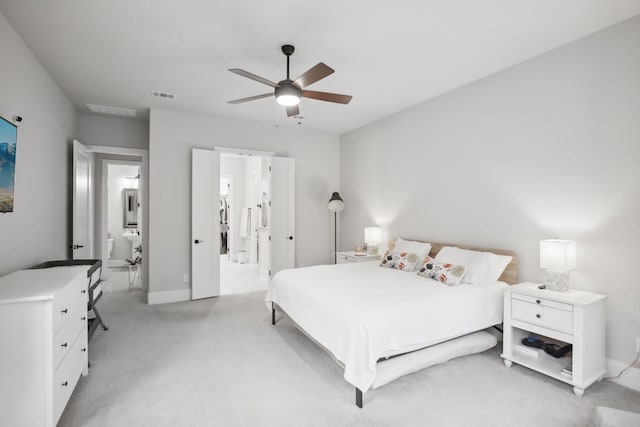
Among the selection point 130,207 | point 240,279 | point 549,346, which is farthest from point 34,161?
point 130,207

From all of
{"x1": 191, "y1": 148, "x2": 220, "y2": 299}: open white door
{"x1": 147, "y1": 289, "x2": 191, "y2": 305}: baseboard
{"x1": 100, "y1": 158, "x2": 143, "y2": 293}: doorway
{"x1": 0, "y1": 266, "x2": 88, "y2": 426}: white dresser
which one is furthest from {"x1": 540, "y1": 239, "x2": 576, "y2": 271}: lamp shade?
{"x1": 100, "y1": 158, "x2": 143, "y2": 293}: doorway

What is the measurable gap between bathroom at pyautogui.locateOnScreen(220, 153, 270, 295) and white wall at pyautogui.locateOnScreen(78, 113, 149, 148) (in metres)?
2.00

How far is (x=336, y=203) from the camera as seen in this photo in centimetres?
573

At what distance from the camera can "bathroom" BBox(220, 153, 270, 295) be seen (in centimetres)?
678

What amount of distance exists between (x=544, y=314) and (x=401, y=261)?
5.35 ft

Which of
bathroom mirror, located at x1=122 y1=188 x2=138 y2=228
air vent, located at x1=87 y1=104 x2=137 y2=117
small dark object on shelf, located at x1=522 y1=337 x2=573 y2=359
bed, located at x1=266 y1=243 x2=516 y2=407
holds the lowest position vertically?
small dark object on shelf, located at x1=522 y1=337 x2=573 y2=359

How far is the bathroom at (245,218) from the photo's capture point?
6.78m

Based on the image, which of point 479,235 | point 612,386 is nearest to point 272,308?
point 479,235

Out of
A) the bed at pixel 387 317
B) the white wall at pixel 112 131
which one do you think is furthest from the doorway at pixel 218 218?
the bed at pixel 387 317

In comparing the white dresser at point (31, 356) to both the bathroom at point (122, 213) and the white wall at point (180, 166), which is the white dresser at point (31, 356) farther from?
the bathroom at point (122, 213)

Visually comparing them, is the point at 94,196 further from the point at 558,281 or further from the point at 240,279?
the point at 558,281

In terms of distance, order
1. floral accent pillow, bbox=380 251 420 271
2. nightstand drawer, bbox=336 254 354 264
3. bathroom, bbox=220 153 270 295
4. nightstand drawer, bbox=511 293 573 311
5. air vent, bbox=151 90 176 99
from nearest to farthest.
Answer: nightstand drawer, bbox=511 293 573 311 < floral accent pillow, bbox=380 251 420 271 < air vent, bbox=151 90 176 99 < nightstand drawer, bbox=336 254 354 264 < bathroom, bbox=220 153 270 295

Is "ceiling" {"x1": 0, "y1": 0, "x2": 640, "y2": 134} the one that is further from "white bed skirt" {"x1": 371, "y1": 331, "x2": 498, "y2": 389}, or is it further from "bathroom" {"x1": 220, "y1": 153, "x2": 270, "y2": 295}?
"bathroom" {"x1": 220, "y1": 153, "x2": 270, "y2": 295}

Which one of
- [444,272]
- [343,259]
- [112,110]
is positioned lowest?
[343,259]
